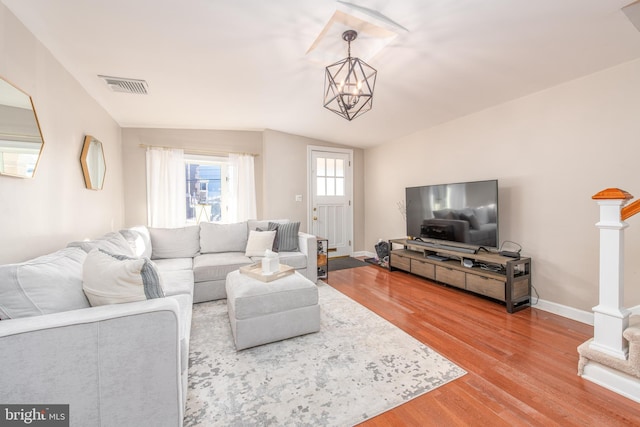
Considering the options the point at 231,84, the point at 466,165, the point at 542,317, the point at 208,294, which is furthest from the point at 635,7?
the point at 208,294

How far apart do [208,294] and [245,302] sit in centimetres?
118

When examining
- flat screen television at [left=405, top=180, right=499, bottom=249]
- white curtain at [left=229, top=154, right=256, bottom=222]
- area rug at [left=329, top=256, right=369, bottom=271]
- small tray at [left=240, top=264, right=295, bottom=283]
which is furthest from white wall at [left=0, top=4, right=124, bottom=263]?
flat screen television at [left=405, top=180, right=499, bottom=249]

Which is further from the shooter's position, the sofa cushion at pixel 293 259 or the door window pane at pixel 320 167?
the door window pane at pixel 320 167

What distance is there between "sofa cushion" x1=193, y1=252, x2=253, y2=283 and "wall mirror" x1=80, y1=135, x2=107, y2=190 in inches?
52.0

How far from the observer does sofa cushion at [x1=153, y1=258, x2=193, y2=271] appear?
113 inches

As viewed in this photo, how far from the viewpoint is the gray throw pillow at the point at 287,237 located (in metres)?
3.62

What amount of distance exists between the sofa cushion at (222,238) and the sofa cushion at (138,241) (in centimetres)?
62

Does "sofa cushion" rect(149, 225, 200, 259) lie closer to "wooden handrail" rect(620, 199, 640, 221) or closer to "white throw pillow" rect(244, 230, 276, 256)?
"white throw pillow" rect(244, 230, 276, 256)

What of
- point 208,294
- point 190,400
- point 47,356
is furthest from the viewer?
point 208,294

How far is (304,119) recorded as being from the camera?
3.91 metres

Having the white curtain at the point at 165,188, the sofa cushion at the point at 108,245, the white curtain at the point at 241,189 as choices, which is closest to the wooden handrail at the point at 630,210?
the sofa cushion at the point at 108,245

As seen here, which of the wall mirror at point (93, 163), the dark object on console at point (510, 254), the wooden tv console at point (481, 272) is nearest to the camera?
the wall mirror at point (93, 163)

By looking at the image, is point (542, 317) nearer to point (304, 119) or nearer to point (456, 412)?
point (456, 412)

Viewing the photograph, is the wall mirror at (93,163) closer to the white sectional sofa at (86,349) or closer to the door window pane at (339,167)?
the white sectional sofa at (86,349)
